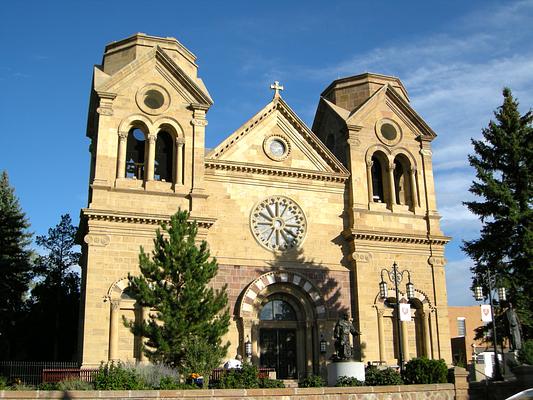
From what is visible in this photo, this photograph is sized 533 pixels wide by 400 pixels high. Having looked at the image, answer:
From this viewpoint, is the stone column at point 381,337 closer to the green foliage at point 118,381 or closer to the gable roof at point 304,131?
Answer: the gable roof at point 304,131

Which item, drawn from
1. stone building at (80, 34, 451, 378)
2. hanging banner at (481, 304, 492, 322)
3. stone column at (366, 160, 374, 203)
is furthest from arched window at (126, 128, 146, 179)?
hanging banner at (481, 304, 492, 322)

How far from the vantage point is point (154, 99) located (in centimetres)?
3225

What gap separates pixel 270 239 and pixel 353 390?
1129cm

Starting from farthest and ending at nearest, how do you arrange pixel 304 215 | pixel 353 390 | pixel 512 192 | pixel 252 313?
pixel 512 192 < pixel 304 215 < pixel 252 313 < pixel 353 390

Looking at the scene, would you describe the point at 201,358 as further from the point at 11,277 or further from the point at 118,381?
the point at 11,277

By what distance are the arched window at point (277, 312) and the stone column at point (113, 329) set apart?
22.9 ft

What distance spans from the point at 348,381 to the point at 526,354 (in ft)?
28.9

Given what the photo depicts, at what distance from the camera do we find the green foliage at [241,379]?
21281mm

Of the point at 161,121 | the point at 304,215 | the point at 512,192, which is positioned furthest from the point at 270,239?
the point at 512,192

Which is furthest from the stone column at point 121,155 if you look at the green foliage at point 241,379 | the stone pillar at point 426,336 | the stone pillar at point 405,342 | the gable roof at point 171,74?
the stone pillar at point 426,336

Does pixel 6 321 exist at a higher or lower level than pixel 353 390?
higher

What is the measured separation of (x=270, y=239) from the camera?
31.8 meters

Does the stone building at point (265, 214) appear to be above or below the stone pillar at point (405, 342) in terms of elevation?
above

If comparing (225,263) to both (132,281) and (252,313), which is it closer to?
(252,313)
